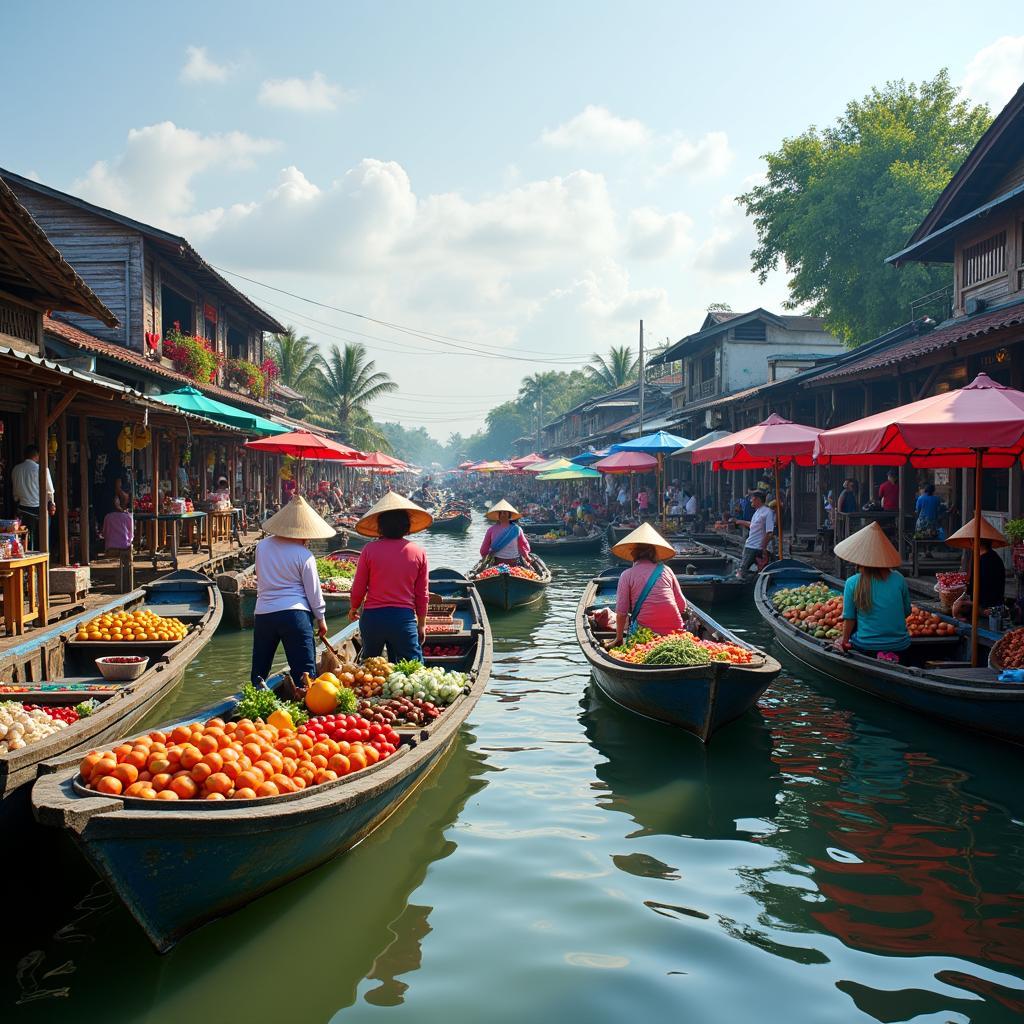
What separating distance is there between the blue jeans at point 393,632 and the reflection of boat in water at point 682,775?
1778mm

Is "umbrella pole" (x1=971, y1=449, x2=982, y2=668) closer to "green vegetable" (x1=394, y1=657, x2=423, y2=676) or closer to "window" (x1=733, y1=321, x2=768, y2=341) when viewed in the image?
"green vegetable" (x1=394, y1=657, x2=423, y2=676)

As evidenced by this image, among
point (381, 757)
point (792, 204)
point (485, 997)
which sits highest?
point (792, 204)

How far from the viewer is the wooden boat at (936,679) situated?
6590 millimetres

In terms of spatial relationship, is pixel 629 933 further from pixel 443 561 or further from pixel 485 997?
pixel 443 561

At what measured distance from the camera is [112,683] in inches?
283

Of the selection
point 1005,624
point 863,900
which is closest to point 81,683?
point 863,900

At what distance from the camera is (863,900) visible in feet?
15.4

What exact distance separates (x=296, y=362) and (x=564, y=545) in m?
22.8

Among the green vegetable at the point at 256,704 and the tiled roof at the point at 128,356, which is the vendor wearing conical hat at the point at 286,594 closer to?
the green vegetable at the point at 256,704

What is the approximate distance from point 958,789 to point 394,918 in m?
4.21

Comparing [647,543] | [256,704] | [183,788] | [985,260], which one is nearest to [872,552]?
[647,543]

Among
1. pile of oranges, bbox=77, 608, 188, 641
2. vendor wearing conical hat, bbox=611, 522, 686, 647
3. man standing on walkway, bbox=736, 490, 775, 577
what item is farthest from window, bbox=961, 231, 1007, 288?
pile of oranges, bbox=77, 608, 188, 641

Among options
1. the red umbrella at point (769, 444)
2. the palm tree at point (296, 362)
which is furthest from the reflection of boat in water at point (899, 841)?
the palm tree at point (296, 362)

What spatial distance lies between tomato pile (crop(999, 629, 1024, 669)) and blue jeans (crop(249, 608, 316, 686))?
5495 millimetres
